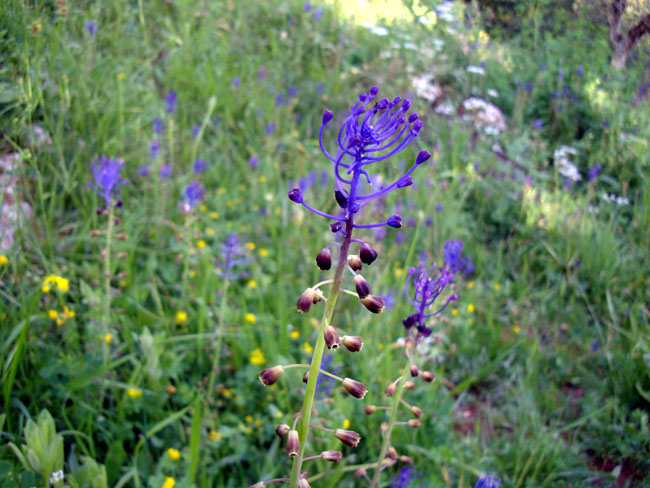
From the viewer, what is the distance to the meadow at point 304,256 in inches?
73.9

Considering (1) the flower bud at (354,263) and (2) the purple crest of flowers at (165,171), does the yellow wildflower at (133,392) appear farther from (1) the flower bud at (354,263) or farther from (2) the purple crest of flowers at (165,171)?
(2) the purple crest of flowers at (165,171)

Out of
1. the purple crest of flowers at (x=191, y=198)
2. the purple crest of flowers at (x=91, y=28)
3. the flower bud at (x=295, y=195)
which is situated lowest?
the purple crest of flowers at (x=191, y=198)

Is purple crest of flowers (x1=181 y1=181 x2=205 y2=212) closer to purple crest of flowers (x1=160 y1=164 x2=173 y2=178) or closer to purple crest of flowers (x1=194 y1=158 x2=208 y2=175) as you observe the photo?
purple crest of flowers (x1=160 y1=164 x2=173 y2=178)

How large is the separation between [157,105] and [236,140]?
0.66 meters

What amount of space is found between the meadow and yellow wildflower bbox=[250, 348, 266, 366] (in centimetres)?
2

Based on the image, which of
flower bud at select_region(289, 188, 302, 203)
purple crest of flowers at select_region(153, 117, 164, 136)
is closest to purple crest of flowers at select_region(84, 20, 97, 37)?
purple crest of flowers at select_region(153, 117, 164, 136)

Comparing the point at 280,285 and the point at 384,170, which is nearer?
the point at 280,285

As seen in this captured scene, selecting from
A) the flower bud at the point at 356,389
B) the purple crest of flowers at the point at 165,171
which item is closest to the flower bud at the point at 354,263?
the flower bud at the point at 356,389

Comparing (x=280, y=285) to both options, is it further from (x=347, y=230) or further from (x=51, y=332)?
(x=347, y=230)

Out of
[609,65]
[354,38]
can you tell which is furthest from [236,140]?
[609,65]

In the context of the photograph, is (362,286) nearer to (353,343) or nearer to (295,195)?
(353,343)

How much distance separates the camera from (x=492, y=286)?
3283mm

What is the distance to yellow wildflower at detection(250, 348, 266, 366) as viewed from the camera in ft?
7.46

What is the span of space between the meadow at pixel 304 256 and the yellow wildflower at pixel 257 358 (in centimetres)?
2
